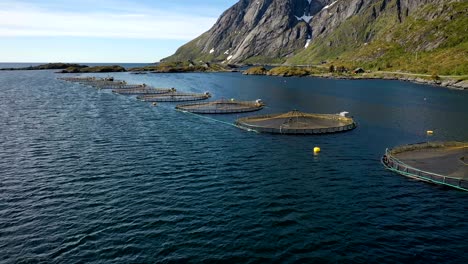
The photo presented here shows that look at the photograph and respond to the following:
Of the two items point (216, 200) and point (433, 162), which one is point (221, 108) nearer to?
point (433, 162)

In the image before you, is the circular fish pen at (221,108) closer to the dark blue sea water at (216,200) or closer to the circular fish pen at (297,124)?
the circular fish pen at (297,124)

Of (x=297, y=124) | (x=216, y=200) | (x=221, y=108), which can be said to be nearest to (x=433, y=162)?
(x=297, y=124)

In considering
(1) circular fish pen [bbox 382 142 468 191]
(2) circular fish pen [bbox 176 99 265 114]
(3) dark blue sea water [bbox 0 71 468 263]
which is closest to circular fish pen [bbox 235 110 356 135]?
(3) dark blue sea water [bbox 0 71 468 263]

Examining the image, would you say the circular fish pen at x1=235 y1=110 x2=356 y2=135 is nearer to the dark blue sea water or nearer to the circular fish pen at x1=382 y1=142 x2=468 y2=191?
the dark blue sea water

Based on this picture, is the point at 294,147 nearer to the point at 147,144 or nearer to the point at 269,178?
the point at 269,178

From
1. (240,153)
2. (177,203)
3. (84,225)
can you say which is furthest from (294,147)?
(84,225)

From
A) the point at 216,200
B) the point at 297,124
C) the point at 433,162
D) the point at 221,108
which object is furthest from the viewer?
the point at 221,108
